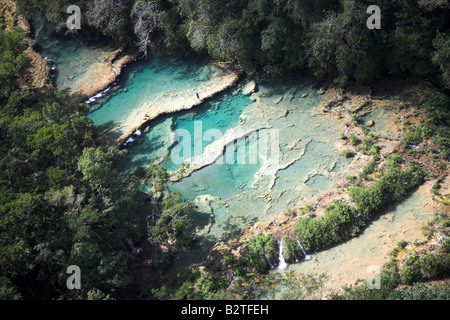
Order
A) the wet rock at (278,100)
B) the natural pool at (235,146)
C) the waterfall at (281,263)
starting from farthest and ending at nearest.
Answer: the wet rock at (278,100) → the natural pool at (235,146) → the waterfall at (281,263)

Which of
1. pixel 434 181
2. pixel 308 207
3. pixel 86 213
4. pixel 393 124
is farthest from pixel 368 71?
pixel 86 213

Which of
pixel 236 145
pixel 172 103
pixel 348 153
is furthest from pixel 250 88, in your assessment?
pixel 348 153

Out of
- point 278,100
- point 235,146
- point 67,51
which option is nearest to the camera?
point 235,146

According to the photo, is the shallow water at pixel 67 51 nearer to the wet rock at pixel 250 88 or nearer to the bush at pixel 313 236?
the wet rock at pixel 250 88

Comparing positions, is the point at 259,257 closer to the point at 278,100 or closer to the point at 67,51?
the point at 278,100

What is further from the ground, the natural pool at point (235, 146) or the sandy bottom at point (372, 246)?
the natural pool at point (235, 146)

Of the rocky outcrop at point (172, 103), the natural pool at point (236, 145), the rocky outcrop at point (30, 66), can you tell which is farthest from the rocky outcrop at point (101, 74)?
the rocky outcrop at point (172, 103)

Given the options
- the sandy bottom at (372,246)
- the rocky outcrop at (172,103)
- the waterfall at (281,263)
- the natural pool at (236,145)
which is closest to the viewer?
the sandy bottom at (372,246)

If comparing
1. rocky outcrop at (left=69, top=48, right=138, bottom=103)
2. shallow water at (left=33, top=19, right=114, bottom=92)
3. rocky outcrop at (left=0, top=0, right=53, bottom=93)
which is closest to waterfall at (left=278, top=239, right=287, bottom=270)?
rocky outcrop at (left=69, top=48, right=138, bottom=103)
